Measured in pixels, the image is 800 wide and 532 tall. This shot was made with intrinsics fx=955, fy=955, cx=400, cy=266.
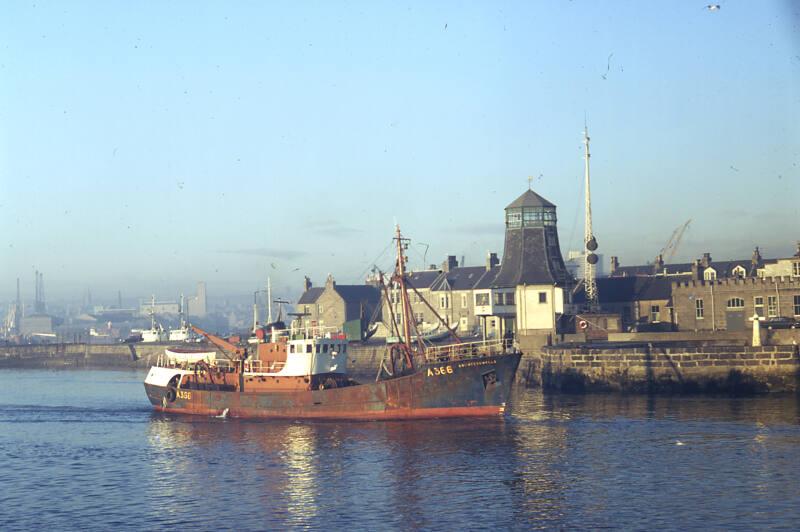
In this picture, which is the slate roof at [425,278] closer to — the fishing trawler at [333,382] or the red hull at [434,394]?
the fishing trawler at [333,382]

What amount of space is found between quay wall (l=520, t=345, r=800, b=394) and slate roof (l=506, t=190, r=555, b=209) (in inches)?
939

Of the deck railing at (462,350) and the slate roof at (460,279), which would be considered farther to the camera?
the slate roof at (460,279)

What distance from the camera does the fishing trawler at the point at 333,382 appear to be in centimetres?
5681

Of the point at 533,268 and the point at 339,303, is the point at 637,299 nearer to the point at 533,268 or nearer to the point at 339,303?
the point at 533,268

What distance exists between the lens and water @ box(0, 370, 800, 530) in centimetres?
3416

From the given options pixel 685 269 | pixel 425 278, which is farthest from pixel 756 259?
pixel 425 278

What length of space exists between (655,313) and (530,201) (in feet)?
57.1

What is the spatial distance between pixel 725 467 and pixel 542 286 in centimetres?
4969

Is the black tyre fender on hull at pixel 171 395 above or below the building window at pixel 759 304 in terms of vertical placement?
below

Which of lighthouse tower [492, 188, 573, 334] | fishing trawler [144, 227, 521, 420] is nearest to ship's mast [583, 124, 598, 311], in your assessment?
lighthouse tower [492, 188, 573, 334]

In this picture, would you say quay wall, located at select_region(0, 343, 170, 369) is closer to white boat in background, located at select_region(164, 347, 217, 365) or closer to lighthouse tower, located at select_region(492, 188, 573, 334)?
lighthouse tower, located at select_region(492, 188, 573, 334)

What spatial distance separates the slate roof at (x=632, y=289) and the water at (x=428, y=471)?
36.0m

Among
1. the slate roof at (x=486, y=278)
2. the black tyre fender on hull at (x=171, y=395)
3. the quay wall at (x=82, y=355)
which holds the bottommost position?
the black tyre fender on hull at (x=171, y=395)

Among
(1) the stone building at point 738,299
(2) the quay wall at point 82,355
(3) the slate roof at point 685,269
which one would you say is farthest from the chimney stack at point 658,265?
(2) the quay wall at point 82,355
